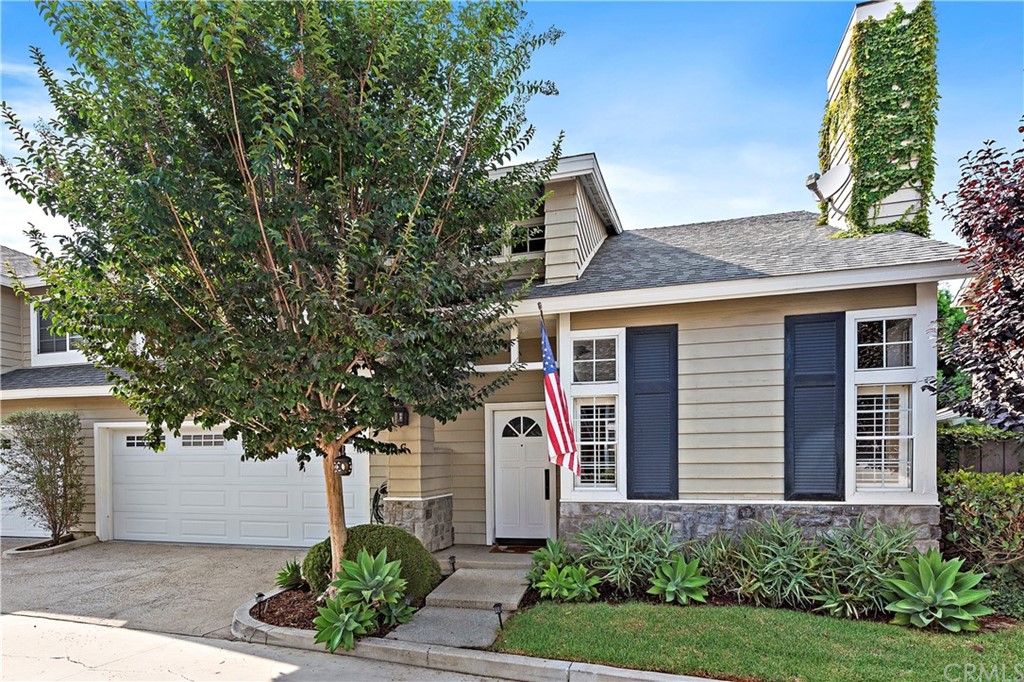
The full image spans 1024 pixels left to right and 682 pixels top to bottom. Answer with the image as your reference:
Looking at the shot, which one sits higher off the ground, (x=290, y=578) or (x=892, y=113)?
(x=892, y=113)

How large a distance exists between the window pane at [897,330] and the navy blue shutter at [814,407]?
42cm

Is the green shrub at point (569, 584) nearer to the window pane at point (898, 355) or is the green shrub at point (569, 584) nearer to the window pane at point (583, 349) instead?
the window pane at point (583, 349)

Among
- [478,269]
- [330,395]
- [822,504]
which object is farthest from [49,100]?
[822,504]

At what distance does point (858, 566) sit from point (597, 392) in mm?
2960

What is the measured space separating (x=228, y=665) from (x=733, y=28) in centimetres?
794

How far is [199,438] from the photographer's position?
9844 millimetres

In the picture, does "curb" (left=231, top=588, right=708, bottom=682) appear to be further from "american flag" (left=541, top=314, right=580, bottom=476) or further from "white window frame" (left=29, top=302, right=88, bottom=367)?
"white window frame" (left=29, top=302, right=88, bottom=367)

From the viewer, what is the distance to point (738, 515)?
20.5ft

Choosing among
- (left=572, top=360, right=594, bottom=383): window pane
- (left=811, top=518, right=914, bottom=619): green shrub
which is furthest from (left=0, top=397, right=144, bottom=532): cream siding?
(left=811, top=518, right=914, bottom=619): green shrub

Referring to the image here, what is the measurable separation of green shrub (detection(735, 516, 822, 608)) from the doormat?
2820mm

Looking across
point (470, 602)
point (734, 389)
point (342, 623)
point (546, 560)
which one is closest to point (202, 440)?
point (342, 623)

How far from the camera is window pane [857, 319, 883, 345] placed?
604 cm

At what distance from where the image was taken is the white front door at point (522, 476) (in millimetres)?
8523

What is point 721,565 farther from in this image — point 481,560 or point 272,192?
point 272,192
